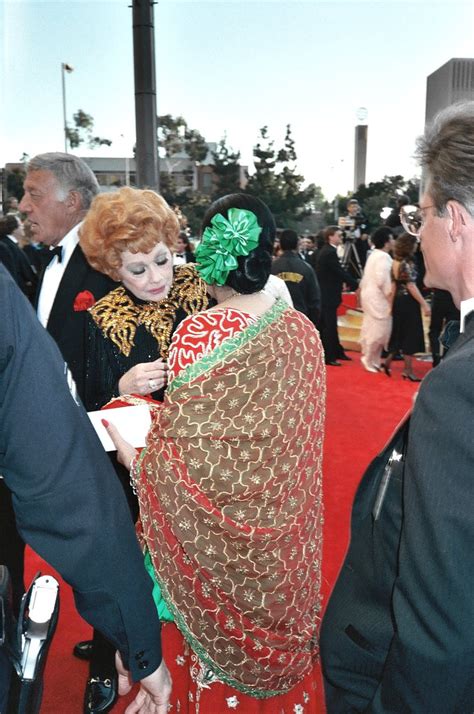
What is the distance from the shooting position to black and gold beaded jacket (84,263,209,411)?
6.75 feet

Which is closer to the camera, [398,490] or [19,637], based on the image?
[19,637]

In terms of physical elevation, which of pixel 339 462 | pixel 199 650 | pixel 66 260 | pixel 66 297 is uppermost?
pixel 66 260

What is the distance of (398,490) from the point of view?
103 cm

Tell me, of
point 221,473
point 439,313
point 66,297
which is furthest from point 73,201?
point 439,313

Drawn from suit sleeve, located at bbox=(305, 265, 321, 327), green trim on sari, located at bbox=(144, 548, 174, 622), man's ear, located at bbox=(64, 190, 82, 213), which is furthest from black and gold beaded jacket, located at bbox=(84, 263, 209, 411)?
suit sleeve, located at bbox=(305, 265, 321, 327)

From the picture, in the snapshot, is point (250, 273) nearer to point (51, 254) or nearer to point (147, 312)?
point (147, 312)

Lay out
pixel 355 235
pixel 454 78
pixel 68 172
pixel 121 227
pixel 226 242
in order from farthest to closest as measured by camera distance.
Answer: pixel 454 78
pixel 355 235
pixel 68 172
pixel 121 227
pixel 226 242

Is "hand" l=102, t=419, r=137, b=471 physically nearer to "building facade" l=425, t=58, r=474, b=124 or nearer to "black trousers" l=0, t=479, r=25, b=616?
"black trousers" l=0, t=479, r=25, b=616

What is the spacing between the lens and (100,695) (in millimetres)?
2006

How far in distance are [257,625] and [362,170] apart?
42.6m

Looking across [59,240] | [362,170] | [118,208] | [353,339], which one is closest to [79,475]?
[118,208]

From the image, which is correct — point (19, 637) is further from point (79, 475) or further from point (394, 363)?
point (394, 363)

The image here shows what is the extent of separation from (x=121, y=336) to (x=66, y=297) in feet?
1.28

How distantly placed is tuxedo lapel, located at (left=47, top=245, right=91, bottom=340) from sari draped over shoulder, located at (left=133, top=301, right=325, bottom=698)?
793 mm
